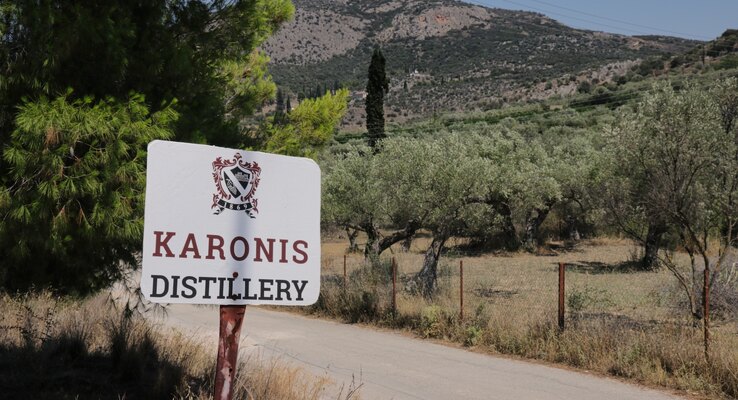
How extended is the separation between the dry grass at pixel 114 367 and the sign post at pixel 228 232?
9.05 ft

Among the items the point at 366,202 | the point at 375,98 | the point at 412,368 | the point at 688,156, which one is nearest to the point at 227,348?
the point at 412,368

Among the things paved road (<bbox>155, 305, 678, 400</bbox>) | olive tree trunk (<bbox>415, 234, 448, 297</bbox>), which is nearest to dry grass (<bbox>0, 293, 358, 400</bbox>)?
paved road (<bbox>155, 305, 678, 400</bbox>)

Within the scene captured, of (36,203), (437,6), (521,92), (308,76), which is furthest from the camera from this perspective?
(437,6)

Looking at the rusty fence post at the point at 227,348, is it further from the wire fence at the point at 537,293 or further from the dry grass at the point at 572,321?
the wire fence at the point at 537,293

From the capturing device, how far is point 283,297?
299 centimetres

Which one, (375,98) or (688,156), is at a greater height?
(375,98)

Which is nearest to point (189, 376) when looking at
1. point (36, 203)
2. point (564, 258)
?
point (36, 203)

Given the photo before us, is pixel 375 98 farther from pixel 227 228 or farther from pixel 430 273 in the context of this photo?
pixel 227 228

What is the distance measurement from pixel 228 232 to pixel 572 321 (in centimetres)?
963

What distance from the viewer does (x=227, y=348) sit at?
3.14m

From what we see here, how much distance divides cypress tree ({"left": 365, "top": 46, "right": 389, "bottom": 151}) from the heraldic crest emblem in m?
42.1

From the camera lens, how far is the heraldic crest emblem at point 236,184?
2.94 meters

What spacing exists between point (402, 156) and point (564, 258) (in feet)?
55.8

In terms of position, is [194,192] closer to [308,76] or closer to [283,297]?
[283,297]
